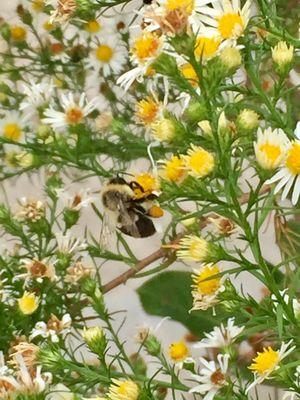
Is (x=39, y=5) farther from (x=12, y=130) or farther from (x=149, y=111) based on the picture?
(x=149, y=111)

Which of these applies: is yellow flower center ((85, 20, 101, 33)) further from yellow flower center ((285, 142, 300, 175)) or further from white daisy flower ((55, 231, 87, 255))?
yellow flower center ((285, 142, 300, 175))

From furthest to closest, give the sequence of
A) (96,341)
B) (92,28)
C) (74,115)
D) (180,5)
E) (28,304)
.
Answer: (92,28), (74,115), (28,304), (96,341), (180,5)

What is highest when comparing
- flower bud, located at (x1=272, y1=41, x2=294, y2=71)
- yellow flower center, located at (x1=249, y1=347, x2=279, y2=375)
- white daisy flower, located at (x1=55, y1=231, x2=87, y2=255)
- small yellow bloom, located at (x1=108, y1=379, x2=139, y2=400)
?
flower bud, located at (x1=272, y1=41, x2=294, y2=71)

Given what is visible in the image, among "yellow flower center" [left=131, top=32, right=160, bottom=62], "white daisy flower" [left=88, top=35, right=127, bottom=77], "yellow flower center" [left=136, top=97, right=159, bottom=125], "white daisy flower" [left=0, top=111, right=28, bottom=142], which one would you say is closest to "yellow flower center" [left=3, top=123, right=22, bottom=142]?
"white daisy flower" [left=0, top=111, right=28, bottom=142]

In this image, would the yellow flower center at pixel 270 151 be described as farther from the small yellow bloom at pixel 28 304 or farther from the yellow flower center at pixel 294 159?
the small yellow bloom at pixel 28 304

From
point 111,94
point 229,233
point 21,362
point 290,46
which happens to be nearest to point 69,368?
point 21,362

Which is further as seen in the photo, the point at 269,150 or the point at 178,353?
the point at 178,353

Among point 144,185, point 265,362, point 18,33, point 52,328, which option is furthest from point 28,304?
point 18,33
